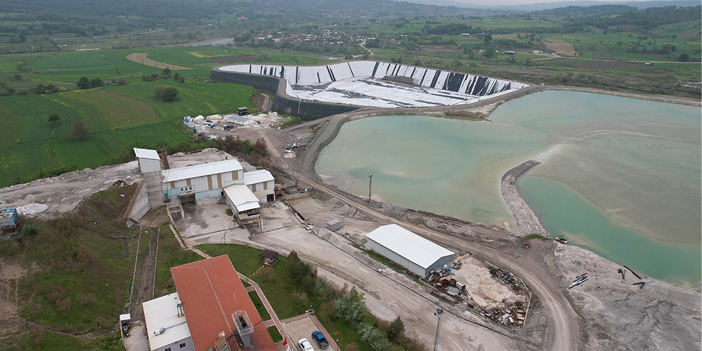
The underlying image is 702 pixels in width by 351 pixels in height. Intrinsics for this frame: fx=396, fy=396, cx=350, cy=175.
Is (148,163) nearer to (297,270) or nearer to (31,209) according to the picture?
(31,209)

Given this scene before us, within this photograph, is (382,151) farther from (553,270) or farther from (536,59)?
(536,59)

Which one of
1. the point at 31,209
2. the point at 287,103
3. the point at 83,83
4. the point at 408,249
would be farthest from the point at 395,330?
the point at 83,83

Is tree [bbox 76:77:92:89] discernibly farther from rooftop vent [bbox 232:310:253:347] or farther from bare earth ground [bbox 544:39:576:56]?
bare earth ground [bbox 544:39:576:56]

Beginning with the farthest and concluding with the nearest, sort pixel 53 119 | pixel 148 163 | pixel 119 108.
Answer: pixel 119 108 < pixel 53 119 < pixel 148 163

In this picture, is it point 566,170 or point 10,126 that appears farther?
point 10,126

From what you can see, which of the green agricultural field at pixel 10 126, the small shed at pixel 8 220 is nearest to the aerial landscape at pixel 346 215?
the small shed at pixel 8 220

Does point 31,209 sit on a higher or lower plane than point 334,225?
higher

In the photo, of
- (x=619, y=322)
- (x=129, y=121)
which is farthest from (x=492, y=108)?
(x=129, y=121)
